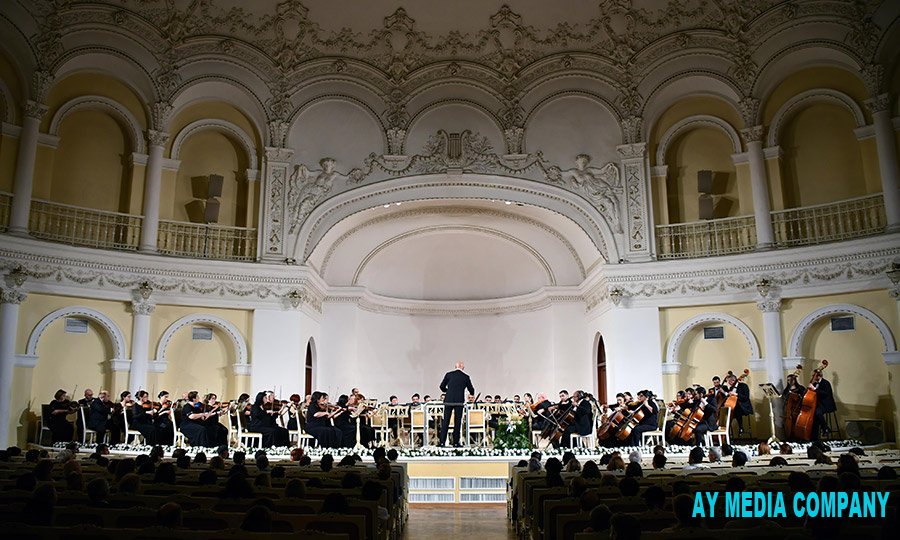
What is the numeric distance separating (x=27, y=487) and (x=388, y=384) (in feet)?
54.3

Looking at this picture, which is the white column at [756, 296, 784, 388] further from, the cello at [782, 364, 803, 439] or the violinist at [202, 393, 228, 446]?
the violinist at [202, 393, 228, 446]

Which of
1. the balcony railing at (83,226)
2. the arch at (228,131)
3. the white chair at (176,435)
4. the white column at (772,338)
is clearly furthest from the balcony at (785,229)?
the balcony railing at (83,226)

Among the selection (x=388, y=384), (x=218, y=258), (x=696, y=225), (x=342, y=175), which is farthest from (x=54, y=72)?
(x=696, y=225)

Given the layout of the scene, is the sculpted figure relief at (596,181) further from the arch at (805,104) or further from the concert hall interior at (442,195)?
the arch at (805,104)

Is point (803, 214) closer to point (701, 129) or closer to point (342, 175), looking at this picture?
point (701, 129)

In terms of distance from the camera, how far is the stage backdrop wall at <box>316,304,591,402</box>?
21.0 metres

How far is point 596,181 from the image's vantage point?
19.0 meters

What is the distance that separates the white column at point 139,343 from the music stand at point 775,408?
1393cm

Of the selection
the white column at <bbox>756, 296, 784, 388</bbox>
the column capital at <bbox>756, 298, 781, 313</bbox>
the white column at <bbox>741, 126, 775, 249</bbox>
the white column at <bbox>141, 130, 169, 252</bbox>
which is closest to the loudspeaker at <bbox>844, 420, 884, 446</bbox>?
the white column at <bbox>756, 296, 784, 388</bbox>

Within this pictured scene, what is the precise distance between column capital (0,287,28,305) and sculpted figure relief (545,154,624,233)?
12.4m

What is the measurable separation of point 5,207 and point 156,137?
371cm

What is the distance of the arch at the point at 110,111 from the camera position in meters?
17.2

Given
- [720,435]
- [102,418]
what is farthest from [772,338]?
[102,418]

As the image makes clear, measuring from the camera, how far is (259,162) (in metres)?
19.2
